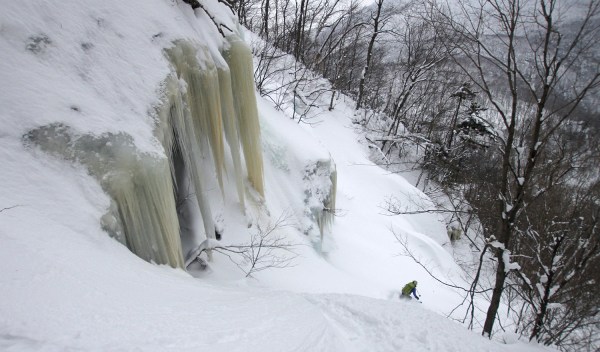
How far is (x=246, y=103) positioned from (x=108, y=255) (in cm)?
363

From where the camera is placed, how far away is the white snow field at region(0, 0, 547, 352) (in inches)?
61.0

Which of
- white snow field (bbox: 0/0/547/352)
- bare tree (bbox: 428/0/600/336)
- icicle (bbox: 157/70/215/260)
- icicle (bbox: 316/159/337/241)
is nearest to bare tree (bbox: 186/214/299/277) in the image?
white snow field (bbox: 0/0/547/352)

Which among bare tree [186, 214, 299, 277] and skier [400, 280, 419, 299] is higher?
bare tree [186, 214, 299, 277]

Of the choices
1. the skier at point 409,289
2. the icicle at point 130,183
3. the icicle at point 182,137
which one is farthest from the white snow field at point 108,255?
the skier at point 409,289

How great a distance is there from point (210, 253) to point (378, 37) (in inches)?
738

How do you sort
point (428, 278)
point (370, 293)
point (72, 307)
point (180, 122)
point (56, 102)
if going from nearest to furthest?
point (72, 307), point (56, 102), point (180, 122), point (370, 293), point (428, 278)

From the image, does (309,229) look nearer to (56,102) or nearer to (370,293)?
(370,293)

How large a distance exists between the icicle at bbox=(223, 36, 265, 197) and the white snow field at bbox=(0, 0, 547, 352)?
0.36 metres

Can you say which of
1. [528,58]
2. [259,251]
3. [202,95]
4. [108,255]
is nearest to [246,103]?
[202,95]

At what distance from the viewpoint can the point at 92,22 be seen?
11.0 feet

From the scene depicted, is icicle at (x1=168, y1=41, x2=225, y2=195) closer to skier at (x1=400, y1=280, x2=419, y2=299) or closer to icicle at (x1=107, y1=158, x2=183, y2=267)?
icicle at (x1=107, y1=158, x2=183, y2=267)

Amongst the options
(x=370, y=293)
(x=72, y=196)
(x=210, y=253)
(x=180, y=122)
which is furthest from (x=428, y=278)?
(x=72, y=196)

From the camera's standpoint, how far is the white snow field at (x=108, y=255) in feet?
5.08

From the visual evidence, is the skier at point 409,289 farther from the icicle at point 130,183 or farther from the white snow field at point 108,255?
the icicle at point 130,183
